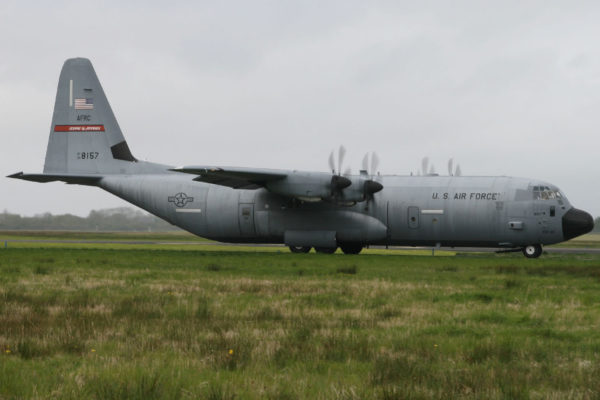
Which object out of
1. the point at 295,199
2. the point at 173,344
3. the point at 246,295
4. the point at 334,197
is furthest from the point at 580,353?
the point at 295,199

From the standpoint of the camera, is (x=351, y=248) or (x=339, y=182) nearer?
(x=339, y=182)

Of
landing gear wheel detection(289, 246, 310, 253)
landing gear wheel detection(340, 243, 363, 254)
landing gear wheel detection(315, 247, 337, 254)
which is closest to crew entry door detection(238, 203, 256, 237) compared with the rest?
landing gear wheel detection(289, 246, 310, 253)

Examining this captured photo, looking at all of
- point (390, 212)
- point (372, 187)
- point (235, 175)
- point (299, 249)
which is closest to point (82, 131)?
point (235, 175)

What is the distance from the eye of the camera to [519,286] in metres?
16.5

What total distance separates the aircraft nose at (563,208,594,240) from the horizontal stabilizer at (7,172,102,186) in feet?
81.9

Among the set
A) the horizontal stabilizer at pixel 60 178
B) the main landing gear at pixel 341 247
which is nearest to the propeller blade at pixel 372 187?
the main landing gear at pixel 341 247

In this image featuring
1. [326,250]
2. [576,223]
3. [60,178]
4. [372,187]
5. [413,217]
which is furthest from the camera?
[60,178]

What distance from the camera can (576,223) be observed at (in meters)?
30.4

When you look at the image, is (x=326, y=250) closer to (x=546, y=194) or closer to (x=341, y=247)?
(x=341, y=247)

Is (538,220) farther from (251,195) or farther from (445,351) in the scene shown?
(445,351)

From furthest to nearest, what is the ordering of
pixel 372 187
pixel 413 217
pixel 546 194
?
1. pixel 413 217
2. pixel 372 187
3. pixel 546 194

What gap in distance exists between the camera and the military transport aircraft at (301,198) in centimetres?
3108

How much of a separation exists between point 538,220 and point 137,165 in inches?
870

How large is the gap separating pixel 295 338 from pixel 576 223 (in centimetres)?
2502
